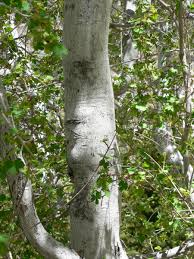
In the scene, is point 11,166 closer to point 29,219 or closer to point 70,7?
point 29,219

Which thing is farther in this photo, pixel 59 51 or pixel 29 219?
pixel 29 219

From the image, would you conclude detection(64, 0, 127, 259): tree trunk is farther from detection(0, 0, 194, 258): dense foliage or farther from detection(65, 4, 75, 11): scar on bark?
detection(0, 0, 194, 258): dense foliage

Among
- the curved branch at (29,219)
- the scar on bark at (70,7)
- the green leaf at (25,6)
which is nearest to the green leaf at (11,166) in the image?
the curved branch at (29,219)

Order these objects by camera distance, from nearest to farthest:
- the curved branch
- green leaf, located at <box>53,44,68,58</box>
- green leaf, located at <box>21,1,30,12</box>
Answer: green leaf, located at <box>53,44,68,58</box> → green leaf, located at <box>21,1,30,12</box> → the curved branch

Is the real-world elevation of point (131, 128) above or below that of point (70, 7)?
below

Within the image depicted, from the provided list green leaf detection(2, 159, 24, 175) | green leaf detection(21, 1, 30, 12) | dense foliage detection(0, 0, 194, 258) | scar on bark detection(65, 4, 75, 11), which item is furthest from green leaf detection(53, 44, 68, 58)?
dense foliage detection(0, 0, 194, 258)

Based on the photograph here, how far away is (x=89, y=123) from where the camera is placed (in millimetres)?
2324

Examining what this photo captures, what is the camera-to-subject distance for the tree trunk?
88.9 inches

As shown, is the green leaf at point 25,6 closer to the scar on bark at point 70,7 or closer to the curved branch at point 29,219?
the scar on bark at point 70,7

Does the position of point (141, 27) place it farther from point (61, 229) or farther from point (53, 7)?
point (61, 229)

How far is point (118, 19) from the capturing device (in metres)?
5.55

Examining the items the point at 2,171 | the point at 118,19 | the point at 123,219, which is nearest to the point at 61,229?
the point at 123,219

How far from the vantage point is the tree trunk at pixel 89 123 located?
2258 mm

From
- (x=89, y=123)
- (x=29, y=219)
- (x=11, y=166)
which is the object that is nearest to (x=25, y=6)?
(x=11, y=166)
